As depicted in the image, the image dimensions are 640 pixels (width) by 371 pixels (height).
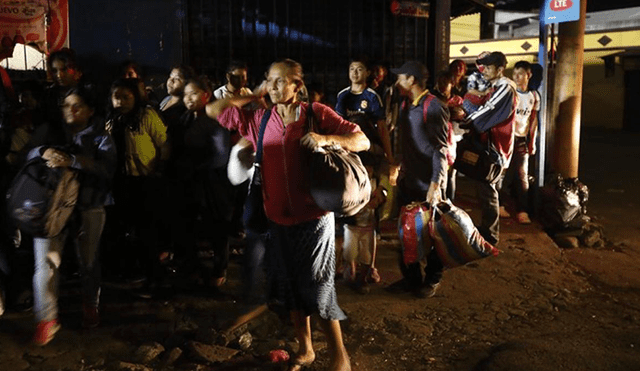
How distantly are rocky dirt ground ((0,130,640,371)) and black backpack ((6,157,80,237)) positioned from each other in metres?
0.90

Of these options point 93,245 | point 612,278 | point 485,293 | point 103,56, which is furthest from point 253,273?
point 103,56

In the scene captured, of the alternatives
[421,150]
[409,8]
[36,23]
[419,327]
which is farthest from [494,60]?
[36,23]

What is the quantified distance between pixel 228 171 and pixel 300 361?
1346 millimetres

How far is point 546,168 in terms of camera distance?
324 inches

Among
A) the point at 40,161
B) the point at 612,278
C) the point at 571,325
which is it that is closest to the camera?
the point at 40,161

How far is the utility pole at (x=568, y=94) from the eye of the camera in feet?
25.2

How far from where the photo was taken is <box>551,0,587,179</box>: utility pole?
7.70m

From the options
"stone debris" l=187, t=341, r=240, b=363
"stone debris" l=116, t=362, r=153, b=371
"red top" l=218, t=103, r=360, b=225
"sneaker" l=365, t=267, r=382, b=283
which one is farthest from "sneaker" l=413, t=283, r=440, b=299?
"stone debris" l=116, t=362, r=153, b=371

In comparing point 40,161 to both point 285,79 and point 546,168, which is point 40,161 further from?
point 546,168

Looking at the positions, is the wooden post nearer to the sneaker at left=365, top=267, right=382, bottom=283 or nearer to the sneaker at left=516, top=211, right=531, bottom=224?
the sneaker at left=516, top=211, right=531, bottom=224

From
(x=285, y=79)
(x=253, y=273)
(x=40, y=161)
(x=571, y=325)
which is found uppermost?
(x=285, y=79)

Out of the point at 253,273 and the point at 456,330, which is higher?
the point at 253,273

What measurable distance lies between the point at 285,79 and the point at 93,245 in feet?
6.55

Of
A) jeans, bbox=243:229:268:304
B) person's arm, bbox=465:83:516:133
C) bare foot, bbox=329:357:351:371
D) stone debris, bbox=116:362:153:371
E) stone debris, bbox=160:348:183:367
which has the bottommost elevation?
stone debris, bbox=116:362:153:371
